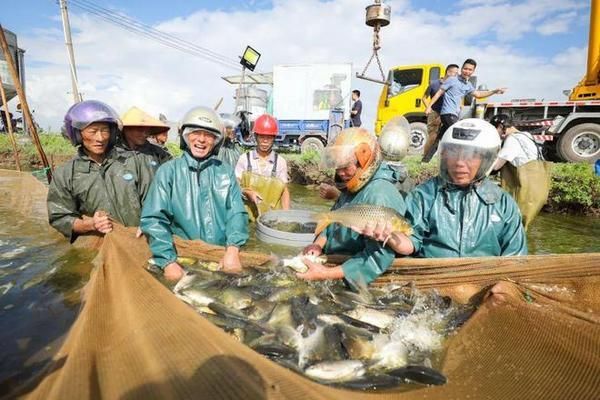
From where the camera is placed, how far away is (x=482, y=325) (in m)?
2.46

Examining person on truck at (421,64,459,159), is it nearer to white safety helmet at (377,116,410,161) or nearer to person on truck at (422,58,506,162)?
person on truck at (422,58,506,162)

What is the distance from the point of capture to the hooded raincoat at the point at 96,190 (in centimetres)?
431

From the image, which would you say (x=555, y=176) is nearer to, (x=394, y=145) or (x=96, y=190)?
(x=394, y=145)

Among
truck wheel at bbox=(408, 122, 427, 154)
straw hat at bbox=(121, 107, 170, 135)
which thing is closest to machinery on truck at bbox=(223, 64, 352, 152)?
truck wheel at bbox=(408, 122, 427, 154)

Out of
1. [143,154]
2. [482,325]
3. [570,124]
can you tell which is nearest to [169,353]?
[482,325]

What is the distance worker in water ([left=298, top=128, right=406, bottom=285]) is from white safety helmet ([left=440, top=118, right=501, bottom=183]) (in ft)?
1.84

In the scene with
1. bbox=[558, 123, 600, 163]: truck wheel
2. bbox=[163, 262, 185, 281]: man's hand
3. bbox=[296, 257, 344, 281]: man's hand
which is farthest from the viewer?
bbox=[558, 123, 600, 163]: truck wheel

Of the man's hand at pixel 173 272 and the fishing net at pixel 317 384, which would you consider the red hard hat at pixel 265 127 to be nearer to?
the man's hand at pixel 173 272

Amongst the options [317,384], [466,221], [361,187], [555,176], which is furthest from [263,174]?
[555,176]

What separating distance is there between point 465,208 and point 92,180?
4.13 meters

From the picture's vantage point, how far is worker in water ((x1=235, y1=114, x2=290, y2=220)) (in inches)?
256

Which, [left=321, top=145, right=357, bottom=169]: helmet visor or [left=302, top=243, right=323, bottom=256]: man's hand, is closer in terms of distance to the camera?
[left=321, top=145, right=357, bottom=169]: helmet visor

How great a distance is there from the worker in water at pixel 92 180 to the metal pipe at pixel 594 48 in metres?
16.7

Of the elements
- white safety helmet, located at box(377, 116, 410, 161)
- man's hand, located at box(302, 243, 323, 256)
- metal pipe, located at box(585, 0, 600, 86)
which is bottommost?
man's hand, located at box(302, 243, 323, 256)
